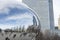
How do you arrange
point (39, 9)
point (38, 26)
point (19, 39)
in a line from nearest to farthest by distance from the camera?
point (19, 39) < point (38, 26) < point (39, 9)

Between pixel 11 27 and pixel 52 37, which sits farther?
pixel 52 37

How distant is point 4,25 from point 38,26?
0.31m

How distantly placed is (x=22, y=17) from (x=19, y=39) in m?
0.19

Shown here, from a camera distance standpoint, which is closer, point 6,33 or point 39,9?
point 6,33

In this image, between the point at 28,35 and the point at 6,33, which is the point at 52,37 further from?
the point at 6,33

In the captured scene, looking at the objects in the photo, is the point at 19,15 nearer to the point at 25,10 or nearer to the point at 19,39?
the point at 25,10

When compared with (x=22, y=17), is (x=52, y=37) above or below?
below

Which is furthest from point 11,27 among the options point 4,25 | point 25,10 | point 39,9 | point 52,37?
point 39,9

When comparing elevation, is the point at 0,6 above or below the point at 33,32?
above

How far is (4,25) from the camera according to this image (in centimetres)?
126

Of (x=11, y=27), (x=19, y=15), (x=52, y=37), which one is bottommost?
(x=52, y=37)

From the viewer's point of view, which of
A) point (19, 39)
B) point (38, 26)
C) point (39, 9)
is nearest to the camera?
point (19, 39)

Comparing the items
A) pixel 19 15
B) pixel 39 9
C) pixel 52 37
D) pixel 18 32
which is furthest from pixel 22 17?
pixel 39 9

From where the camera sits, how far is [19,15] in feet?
4.22
